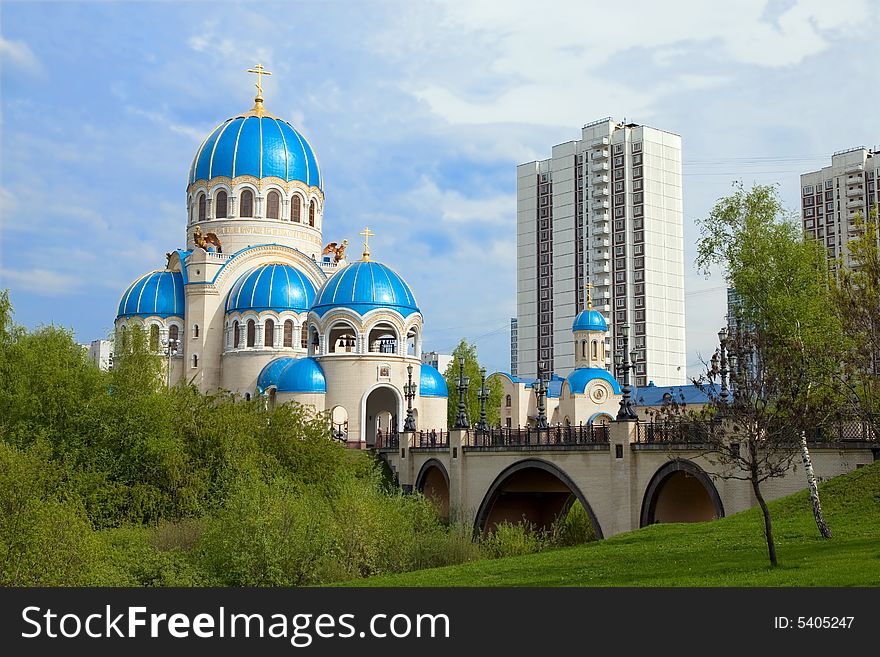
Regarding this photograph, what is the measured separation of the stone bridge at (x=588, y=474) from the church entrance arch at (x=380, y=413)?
9.13 ft

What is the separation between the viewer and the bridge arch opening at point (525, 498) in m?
34.7

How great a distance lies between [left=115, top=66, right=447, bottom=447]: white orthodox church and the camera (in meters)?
46.4

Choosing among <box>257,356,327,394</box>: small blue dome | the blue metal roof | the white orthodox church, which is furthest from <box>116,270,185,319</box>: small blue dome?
the blue metal roof

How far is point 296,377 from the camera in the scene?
45.9m

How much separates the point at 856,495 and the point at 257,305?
33.5m

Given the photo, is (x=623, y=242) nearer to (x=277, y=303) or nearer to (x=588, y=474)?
Answer: (x=277, y=303)

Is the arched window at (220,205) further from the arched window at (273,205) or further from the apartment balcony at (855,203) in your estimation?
the apartment balcony at (855,203)

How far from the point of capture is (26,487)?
22.4 m

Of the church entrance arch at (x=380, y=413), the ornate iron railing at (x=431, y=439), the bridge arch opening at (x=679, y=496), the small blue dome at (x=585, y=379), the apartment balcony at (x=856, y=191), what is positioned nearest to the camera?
the bridge arch opening at (x=679, y=496)

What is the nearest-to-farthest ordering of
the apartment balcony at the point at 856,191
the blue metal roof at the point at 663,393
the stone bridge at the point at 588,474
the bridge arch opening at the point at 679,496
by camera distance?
the stone bridge at the point at 588,474 → the bridge arch opening at the point at 679,496 → the blue metal roof at the point at 663,393 → the apartment balcony at the point at 856,191

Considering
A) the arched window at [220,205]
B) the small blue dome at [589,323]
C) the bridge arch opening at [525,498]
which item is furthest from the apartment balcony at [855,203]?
the bridge arch opening at [525,498]

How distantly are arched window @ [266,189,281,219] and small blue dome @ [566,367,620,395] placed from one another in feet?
61.3

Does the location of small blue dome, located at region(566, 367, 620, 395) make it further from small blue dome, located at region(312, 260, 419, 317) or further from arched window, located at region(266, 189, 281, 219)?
arched window, located at region(266, 189, 281, 219)
